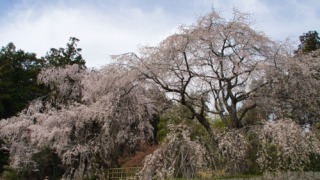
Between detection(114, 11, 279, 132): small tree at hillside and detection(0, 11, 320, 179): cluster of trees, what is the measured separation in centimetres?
3

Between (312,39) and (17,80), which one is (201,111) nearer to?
(312,39)

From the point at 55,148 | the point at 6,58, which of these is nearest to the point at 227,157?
the point at 55,148

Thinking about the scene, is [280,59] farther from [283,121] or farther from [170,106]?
[170,106]

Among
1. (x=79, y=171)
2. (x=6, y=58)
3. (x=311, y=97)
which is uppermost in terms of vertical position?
(x=6, y=58)

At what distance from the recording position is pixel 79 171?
12.4 m

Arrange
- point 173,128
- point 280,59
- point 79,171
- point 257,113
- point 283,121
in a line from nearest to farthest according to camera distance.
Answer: point 283,121 < point 173,128 < point 280,59 < point 257,113 < point 79,171

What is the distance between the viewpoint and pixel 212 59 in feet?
33.2

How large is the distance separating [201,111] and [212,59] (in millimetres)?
1479

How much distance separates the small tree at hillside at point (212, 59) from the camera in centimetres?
959

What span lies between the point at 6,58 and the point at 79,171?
15.2 meters

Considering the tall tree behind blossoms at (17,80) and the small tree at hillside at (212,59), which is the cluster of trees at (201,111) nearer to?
the small tree at hillside at (212,59)

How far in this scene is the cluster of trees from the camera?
28.1ft

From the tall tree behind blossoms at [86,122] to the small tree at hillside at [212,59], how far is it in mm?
768

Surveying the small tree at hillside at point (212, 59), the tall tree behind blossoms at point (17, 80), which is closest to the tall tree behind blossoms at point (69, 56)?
the tall tree behind blossoms at point (17, 80)
